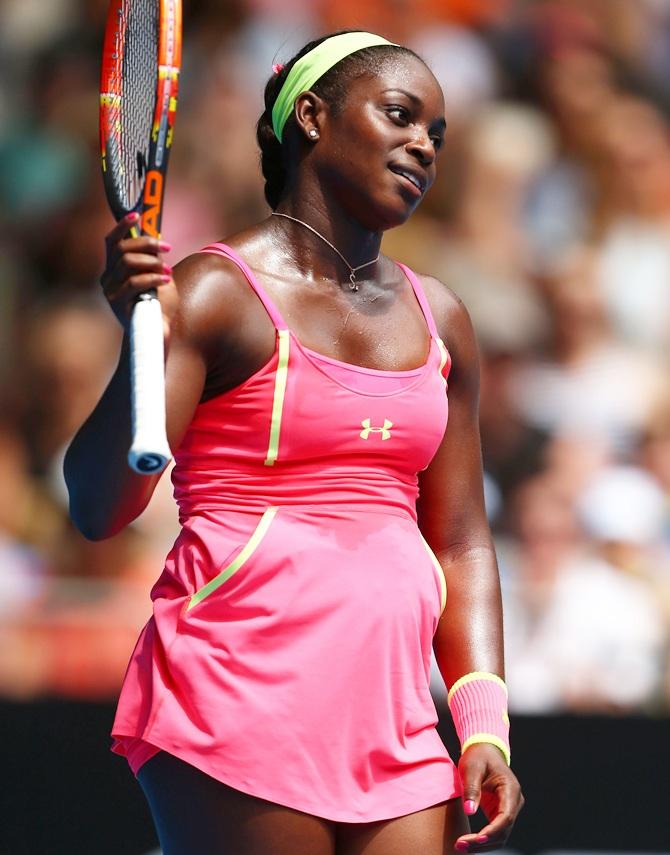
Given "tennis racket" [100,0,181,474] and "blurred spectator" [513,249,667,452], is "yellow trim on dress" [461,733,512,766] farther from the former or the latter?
"blurred spectator" [513,249,667,452]

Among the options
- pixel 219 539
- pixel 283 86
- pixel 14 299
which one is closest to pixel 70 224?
pixel 14 299

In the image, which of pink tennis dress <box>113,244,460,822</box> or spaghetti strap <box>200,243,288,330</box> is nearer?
pink tennis dress <box>113,244,460,822</box>

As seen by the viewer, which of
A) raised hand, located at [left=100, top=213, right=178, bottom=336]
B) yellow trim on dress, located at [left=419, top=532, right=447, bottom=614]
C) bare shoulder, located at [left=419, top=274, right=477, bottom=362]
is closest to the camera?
raised hand, located at [left=100, top=213, right=178, bottom=336]

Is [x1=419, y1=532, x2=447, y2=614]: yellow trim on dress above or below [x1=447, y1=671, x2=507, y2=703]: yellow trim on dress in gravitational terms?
above

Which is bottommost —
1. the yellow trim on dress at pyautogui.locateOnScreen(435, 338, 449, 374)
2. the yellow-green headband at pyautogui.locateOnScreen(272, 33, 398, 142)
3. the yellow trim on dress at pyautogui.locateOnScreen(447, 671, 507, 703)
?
the yellow trim on dress at pyautogui.locateOnScreen(447, 671, 507, 703)

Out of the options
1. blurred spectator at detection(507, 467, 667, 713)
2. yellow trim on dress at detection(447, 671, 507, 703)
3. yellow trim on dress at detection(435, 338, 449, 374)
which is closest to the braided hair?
yellow trim on dress at detection(435, 338, 449, 374)

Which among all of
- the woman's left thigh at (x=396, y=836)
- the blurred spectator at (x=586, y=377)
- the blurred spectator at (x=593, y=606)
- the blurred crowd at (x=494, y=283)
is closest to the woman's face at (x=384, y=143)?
the woman's left thigh at (x=396, y=836)

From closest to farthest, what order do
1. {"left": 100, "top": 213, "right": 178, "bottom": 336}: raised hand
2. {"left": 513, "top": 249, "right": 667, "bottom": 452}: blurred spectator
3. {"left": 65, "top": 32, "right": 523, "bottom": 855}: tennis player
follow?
{"left": 100, "top": 213, "right": 178, "bottom": 336}: raised hand → {"left": 65, "top": 32, "right": 523, "bottom": 855}: tennis player → {"left": 513, "top": 249, "right": 667, "bottom": 452}: blurred spectator

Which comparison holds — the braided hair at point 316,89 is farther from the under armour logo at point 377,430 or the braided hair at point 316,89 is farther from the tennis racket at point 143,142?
the under armour logo at point 377,430

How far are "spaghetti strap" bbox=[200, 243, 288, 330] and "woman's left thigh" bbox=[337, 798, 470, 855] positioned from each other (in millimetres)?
760

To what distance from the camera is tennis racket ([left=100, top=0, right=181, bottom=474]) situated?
1960mm

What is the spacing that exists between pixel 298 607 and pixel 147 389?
0.47 m

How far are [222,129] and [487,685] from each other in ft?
13.7

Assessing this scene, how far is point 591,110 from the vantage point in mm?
6793
